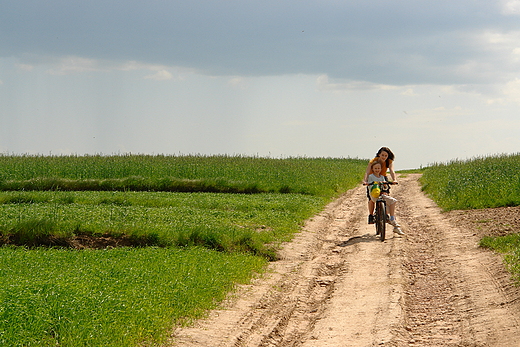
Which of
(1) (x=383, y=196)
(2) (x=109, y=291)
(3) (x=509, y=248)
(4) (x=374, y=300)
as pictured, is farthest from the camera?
(1) (x=383, y=196)

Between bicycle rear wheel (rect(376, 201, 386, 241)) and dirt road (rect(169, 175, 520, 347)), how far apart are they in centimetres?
28

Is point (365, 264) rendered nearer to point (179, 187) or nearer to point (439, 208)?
point (439, 208)

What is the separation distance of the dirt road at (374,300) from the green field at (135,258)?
0.61 meters

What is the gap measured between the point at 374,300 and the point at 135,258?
17.3ft

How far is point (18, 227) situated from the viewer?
14.9 metres

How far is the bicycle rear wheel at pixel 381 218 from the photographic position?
46.0ft

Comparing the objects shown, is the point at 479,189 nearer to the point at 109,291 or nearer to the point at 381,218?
the point at 381,218

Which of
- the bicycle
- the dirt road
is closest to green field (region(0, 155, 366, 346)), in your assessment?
the dirt road

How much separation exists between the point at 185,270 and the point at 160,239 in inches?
154

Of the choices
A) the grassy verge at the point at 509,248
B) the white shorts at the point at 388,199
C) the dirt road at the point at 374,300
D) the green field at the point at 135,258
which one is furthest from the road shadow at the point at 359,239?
the grassy verge at the point at 509,248

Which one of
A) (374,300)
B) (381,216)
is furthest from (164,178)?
(374,300)

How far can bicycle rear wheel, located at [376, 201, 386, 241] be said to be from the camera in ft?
46.0

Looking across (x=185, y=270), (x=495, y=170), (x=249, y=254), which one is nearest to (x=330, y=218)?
(x=249, y=254)

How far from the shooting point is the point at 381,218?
14070 mm
